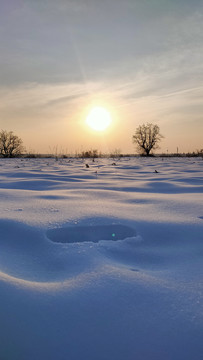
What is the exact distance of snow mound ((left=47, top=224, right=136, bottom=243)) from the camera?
138 centimetres

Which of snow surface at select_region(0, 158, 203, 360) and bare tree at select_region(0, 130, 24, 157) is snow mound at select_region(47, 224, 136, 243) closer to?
snow surface at select_region(0, 158, 203, 360)

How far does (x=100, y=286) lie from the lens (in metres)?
0.88

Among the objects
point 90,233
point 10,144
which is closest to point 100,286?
point 90,233

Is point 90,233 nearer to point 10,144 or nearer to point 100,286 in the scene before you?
point 100,286

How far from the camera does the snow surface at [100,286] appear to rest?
2.18ft

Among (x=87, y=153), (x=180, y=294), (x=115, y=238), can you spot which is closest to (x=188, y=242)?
(x=115, y=238)

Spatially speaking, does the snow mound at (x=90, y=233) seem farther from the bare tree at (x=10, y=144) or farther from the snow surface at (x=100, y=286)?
the bare tree at (x=10, y=144)

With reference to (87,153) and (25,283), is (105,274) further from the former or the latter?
(87,153)

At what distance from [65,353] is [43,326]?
11cm

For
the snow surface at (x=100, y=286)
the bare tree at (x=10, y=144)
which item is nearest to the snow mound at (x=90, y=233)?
the snow surface at (x=100, y=286)

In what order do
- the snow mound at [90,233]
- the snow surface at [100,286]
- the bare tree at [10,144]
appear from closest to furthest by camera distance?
the snow surface at [100,286], the snow mound at [90,233], the bare tree at [10,144]

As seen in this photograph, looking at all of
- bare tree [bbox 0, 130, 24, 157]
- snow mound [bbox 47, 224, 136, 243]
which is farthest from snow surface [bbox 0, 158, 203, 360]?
bare tree [bbox 0, 130, 24, 157]

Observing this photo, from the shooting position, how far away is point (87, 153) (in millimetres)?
21516

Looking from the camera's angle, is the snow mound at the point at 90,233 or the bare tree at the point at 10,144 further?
the bare tree at the point at 10,144
